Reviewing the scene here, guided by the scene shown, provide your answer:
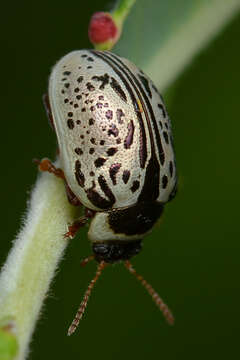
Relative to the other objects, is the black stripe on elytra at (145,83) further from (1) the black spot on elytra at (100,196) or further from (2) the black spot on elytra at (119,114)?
(1) the black spot on elytra at (100,196)

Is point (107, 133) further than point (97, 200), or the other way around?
point (97, 200)

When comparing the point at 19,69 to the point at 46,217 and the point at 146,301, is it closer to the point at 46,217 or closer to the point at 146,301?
the point at 146,301

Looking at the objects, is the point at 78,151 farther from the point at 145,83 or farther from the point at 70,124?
the point at 145,83

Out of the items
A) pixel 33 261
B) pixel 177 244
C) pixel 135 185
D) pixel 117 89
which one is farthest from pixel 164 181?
pixel 177 244

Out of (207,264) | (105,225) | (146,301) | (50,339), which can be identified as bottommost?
(50,339)

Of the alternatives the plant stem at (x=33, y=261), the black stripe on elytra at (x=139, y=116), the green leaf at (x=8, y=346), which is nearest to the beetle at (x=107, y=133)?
the black stripe on elytra at (x=139, y=116)

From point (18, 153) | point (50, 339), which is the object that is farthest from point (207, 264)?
point (18, 153)
